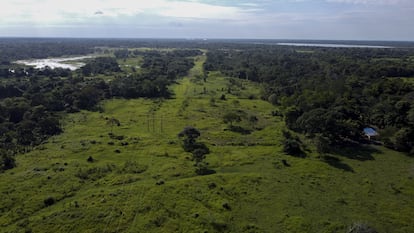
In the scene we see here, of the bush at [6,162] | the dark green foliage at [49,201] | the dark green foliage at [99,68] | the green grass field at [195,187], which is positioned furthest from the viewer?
the dark green foliage at [99,68]

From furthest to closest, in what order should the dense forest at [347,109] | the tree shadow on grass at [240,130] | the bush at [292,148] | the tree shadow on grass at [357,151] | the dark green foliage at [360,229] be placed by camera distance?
the tree shadow on grass at [240,130] < the dense forest at [347,109] < the bush at [292,148] < the tree shadow on grass at [357,151] < the dark green foliage at [360,229]

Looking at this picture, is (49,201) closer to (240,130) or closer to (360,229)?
(360,229)

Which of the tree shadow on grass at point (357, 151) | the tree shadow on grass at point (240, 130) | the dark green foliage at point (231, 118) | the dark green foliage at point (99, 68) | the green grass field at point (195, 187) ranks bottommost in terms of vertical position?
the green grass field at point (195, 187)

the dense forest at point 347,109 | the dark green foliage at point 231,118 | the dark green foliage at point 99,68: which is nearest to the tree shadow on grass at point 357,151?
the dense forest at point 347,109

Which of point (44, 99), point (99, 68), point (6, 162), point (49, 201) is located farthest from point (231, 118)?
point (99, 68)

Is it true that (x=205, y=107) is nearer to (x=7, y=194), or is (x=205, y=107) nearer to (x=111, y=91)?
(x=111, y=91)

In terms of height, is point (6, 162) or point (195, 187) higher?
point (6, 162)

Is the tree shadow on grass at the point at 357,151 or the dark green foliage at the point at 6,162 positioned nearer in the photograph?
the dark green foliage at the point at 6,162

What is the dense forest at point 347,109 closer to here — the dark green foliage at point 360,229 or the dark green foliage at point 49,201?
the dark green foliage at point 360,229
